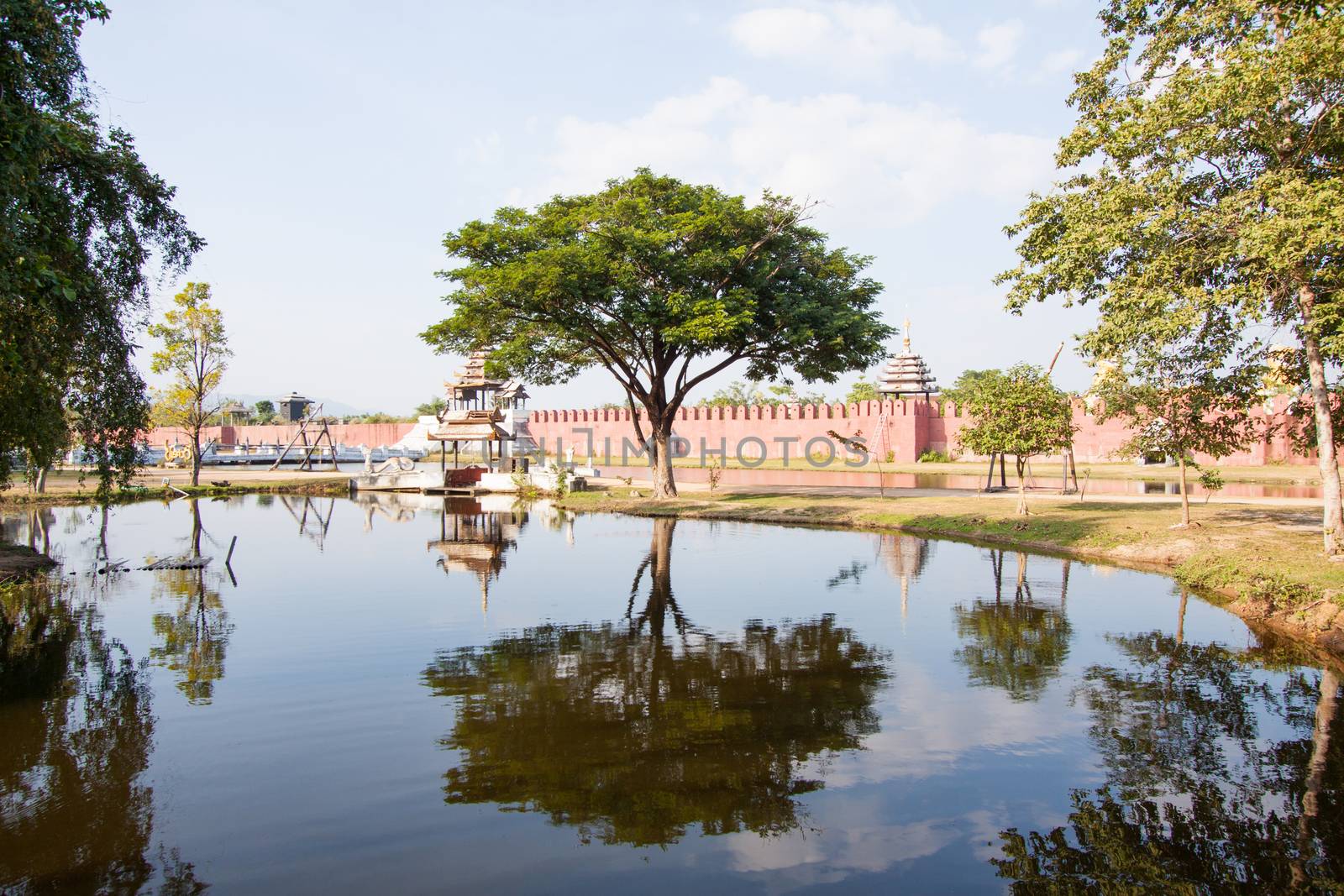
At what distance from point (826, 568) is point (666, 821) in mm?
9545

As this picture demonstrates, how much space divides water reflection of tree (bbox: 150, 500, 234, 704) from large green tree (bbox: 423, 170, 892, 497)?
32.7 ft

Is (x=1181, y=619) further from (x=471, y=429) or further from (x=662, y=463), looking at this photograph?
(x=471, y=429)

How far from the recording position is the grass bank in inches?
405

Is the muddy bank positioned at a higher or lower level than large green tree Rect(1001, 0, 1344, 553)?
lower

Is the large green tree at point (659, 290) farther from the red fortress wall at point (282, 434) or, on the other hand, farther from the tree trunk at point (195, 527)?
the red fortress wall at point (282, 434)

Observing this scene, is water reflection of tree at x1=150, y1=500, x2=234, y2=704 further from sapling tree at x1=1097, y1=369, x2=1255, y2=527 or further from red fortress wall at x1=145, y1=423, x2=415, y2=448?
red fortress wall at x1=145, y1=423, x2=415, y2=448

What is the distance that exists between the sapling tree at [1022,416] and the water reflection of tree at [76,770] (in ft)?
49.2

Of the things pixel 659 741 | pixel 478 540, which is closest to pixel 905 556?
pixel 478 540

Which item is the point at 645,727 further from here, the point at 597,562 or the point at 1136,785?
the point at 597,562

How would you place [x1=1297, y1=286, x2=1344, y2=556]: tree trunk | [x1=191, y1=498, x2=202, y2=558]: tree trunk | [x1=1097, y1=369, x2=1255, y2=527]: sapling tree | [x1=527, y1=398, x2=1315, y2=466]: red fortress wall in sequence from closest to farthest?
[x1=1297, y1=286, x2=1344, y2=556]: tree trunk → [x1=1097, y1=369, x2=1255, y2=527]: sapling tree → [x1=191, y1=498, x2=202, y2=558]: tree trunk → [x1=527, y1=398, x2=1315, y2=466]: red fortress wall

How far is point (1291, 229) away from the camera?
10156 mm

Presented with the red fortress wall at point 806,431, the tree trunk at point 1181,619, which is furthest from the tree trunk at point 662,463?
the red fortress wall at point 806,431

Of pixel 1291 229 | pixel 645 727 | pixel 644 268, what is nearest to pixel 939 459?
pixel 644 268

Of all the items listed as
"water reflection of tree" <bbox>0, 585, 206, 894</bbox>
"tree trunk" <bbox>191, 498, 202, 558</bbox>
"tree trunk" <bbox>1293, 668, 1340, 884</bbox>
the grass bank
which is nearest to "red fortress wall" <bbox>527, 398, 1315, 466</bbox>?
the grass bank
